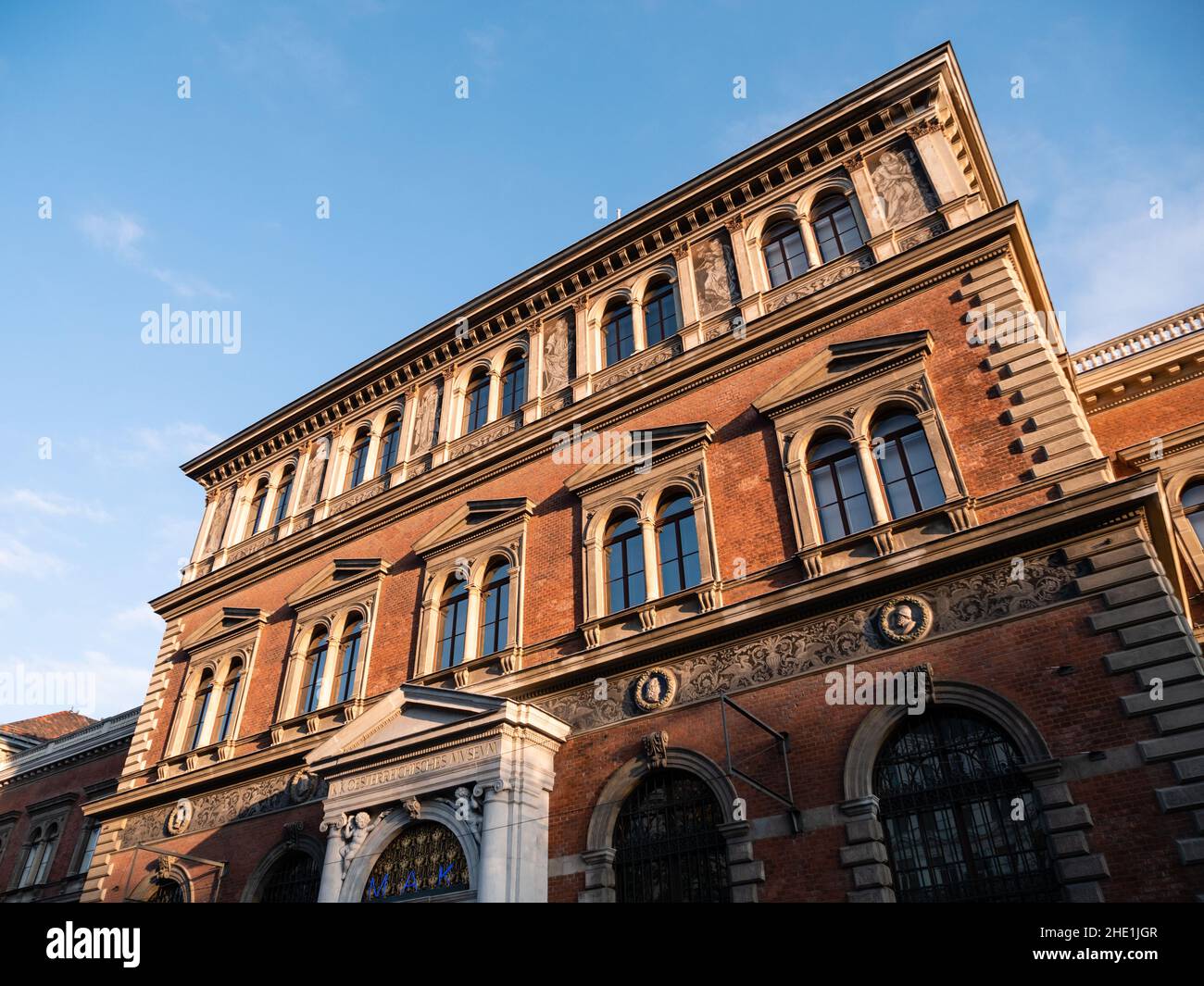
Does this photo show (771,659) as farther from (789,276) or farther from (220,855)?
(220,855)

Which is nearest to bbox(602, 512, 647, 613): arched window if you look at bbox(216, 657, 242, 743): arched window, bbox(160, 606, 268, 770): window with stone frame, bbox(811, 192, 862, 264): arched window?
bbox(811, 192, 862, 264): arched window

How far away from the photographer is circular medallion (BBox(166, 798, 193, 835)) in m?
19.2

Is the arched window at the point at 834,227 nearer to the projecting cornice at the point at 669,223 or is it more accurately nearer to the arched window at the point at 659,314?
the projecting cornice at the point at 669,223

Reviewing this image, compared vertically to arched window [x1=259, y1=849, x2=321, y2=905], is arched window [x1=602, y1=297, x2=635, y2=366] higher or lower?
higher

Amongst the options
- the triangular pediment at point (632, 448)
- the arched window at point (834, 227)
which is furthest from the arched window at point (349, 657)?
the arched window at point (834, 227)

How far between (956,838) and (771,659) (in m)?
3.41

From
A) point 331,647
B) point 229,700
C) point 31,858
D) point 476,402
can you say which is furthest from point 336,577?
point 31,858

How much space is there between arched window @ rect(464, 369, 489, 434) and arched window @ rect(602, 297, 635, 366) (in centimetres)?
351

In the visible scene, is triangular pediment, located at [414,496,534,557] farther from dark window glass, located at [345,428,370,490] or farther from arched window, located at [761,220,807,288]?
arched window, located at [761,220,807,288]

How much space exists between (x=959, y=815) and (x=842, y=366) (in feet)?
24.1

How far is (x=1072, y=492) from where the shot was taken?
11672 millimetres

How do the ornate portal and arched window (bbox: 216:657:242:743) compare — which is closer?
the ornate portal
